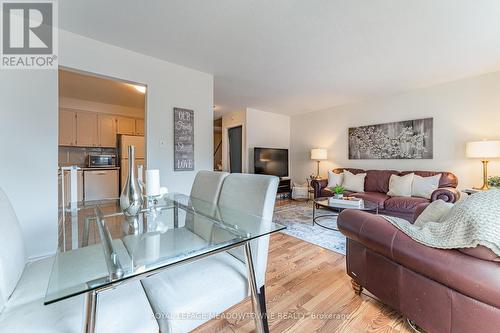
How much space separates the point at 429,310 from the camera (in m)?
1.08

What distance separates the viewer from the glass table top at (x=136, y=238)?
0.81 meters

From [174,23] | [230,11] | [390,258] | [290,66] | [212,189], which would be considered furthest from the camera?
[290,66]

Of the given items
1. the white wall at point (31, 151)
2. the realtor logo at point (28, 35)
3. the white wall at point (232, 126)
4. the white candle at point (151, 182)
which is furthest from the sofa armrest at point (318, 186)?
the realtor logo at point (28, 35)

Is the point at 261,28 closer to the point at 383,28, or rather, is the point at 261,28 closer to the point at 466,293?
the point at 383,28

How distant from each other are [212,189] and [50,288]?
109cm

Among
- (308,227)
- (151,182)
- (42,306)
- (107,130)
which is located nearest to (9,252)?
(42,306)

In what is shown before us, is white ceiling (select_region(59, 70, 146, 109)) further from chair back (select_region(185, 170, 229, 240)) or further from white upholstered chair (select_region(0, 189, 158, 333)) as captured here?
white upholstered chair (select_region(0, 189, 158, 333))

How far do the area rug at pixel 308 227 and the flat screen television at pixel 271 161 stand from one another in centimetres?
119

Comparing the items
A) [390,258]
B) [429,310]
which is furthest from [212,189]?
[429,310]

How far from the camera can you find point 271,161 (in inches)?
220

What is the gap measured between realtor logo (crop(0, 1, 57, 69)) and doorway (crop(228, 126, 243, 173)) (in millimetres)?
3948

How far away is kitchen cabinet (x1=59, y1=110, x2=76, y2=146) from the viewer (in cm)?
456

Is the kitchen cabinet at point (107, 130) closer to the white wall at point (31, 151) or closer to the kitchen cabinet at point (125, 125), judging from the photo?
the kitchen cabinet at point (125, 125)

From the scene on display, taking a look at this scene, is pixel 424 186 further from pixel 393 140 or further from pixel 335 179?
pixel 335 179
